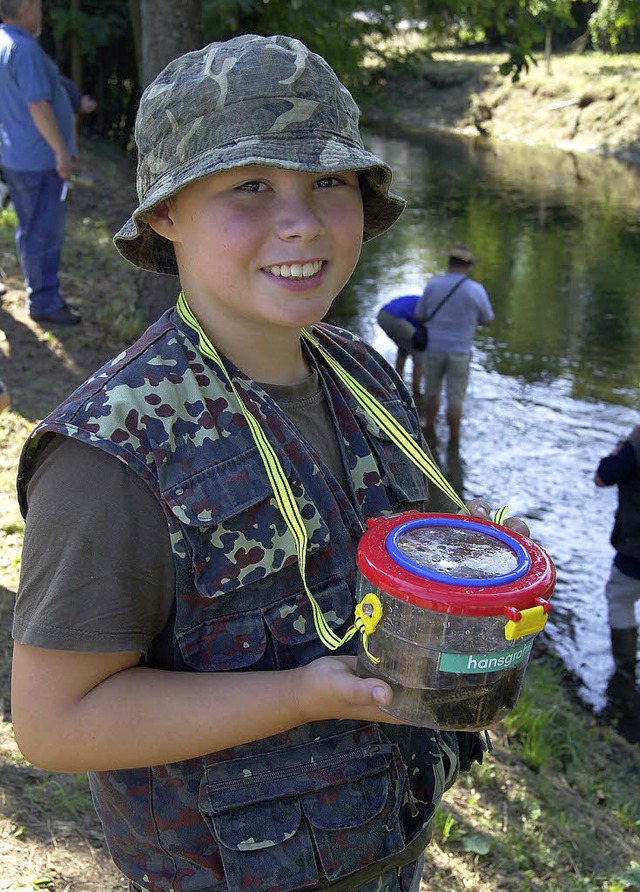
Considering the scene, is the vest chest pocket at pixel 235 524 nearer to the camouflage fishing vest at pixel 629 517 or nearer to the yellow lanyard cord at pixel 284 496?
the yellow lanyard cord at pixel 284 496

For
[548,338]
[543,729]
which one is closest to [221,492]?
[543,729]

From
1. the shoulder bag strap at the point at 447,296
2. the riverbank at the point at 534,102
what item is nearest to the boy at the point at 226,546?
the shoulder bag strap at the point at 447,296

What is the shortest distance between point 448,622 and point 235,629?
0.36 meters

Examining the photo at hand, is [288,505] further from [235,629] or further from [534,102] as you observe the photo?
[534,102]

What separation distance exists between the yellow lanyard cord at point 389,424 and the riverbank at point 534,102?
79.3 ft

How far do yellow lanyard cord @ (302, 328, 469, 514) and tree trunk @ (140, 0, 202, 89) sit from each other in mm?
5167

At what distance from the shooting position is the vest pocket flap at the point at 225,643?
1492mm

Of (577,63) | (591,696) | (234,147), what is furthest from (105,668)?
(577,63)

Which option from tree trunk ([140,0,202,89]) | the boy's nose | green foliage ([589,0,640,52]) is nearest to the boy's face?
the boy's nose

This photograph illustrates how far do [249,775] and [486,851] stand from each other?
2.10 metres

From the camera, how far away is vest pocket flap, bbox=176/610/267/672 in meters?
1.49

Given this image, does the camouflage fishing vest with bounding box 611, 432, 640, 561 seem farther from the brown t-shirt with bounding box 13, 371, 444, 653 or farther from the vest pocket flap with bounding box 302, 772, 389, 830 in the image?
the brown t-shirt with bounding box 13, 371, 444, 653

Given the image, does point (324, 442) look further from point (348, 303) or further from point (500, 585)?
point (348, 303)

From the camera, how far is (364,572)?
1.40m
